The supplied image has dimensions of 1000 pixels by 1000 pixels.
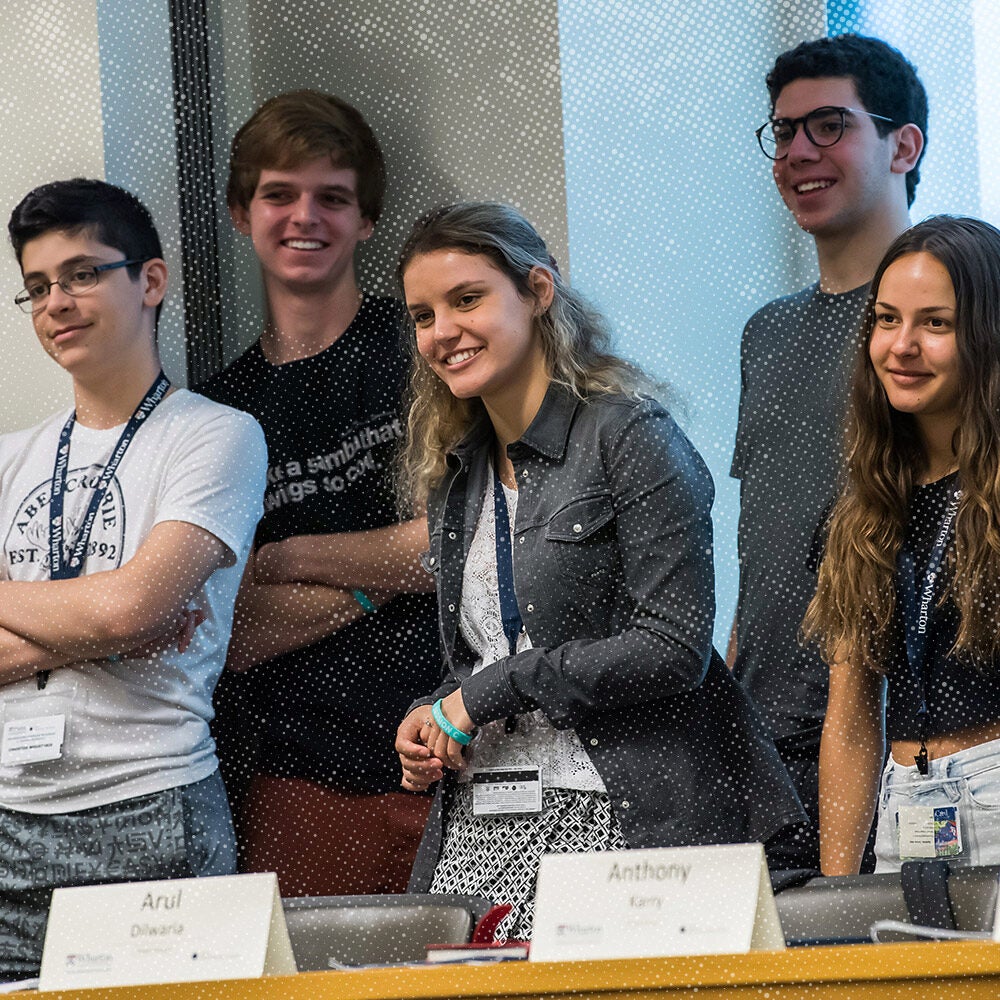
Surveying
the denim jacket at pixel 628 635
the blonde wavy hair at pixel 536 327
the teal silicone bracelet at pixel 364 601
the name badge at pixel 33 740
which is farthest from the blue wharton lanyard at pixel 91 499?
the denim jacket at pixel 628 635

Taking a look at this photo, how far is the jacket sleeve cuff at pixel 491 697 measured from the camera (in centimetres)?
162

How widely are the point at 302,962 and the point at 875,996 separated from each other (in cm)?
75

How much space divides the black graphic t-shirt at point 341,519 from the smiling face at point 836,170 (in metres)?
0.66

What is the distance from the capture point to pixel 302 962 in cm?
154

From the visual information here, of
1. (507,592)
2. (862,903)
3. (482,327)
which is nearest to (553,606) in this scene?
(507,592)

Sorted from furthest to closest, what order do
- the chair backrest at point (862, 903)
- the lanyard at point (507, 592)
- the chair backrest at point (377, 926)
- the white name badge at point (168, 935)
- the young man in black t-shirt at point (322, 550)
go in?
the young man in black t-shirt at point (322, 550), the lanyard at point (507, 592), the chair backrest at point (377, 926), the chair backrest at point (862, 903), the white name badge at point (168, 935)

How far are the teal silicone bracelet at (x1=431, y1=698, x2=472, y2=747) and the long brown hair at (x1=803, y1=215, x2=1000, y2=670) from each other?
446 millimetres

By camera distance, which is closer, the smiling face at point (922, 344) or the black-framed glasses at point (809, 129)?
the smiling face at point (922, 344)

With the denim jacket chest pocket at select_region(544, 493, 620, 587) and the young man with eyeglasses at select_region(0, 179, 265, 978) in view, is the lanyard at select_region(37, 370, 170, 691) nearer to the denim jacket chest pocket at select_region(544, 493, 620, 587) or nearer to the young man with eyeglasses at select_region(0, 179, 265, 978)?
the young man with eyeglasses at select_region(0, 179, 265, 978)

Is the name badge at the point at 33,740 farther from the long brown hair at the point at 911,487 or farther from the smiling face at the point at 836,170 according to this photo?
the smiling face at the point at 836,170

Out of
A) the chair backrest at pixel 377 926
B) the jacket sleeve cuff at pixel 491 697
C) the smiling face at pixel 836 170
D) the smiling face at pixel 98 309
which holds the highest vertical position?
the smiling face at pixel 836 170

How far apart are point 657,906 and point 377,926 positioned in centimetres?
55

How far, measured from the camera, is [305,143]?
2.43 m

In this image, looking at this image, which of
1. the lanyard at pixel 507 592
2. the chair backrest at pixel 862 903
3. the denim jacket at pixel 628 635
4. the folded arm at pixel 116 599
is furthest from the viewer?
the folded arm at pixel 116 599
